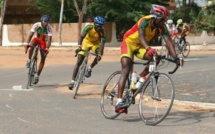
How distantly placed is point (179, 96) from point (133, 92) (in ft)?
9.26

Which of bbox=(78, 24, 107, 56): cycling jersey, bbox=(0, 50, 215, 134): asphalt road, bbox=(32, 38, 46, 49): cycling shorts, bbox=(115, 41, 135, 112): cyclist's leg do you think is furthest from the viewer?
bbox=(32, 38, 46, 49): cycling shorts

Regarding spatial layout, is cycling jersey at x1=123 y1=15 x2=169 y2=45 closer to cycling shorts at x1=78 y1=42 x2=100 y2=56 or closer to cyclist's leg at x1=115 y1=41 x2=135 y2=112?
cyclist's leg at x1=115 y1=41 x2=135 y2=112

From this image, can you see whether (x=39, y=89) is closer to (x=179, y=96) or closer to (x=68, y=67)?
(x=179, y=96)

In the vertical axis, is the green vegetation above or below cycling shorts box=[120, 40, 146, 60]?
above

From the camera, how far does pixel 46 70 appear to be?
1911 centimetres

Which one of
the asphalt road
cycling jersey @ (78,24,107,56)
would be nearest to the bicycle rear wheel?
the asphalt road

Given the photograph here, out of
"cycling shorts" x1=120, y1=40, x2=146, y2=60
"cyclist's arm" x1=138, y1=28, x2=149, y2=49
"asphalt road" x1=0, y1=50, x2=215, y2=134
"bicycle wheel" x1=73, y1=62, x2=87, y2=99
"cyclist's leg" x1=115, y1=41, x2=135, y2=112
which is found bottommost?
"asphalt road" x1=0, y1=50, x2=215, y2=134

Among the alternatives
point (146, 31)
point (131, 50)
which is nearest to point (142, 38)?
point (146, 31)

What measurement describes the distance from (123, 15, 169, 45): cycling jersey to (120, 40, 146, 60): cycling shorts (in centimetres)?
7

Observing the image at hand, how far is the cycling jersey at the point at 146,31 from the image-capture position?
25.4 ft

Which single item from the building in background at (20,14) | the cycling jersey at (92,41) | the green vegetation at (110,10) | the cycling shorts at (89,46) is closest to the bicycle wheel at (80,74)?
the cycling jersey at (92,41)

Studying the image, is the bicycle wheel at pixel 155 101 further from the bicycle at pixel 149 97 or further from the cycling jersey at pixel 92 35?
the cycling jersey at pixel 92 35

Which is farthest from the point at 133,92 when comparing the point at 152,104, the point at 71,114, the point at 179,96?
the point at 179,96

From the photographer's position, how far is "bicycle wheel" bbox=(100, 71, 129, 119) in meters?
8.46
